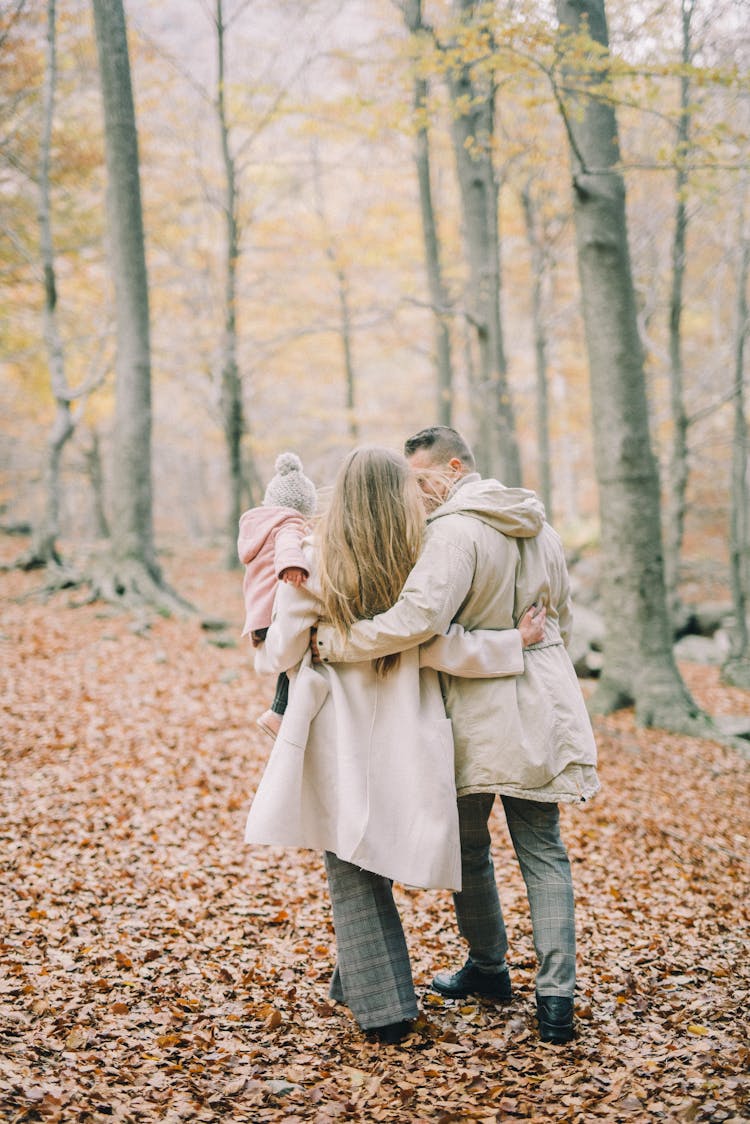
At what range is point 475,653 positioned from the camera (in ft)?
9.29

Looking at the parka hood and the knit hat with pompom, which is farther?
the knit hat with pompom

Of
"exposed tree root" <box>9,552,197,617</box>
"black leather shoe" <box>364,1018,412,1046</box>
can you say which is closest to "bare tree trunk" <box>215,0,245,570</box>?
"exposed tree root" <box>9,552,197,617</box>

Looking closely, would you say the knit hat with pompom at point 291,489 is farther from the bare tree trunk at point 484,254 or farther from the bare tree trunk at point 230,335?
the bare tree trunk at point 230,335

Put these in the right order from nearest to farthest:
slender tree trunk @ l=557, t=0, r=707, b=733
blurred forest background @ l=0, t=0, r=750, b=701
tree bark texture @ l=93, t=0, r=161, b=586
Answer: slender tree trunk @ l=557, t=0, r=707, b=733
tree bark texture @ l=93, t=0, r=161, b=586
blurred forest background @ l=0, t=0, r=750, b=701

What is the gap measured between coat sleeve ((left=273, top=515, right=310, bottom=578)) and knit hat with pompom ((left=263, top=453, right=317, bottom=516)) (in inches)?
5.6

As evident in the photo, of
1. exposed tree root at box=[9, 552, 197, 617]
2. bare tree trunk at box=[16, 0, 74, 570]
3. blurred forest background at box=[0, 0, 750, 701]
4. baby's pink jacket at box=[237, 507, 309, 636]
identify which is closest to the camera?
baby's pink jacket at box=[237, 507, 309, 636]

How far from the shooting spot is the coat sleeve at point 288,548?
9.47 feet

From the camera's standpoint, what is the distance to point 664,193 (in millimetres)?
13461

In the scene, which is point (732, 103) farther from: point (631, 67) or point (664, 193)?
point (664, 193)

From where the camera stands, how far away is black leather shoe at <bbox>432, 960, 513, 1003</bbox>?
322 centimetres

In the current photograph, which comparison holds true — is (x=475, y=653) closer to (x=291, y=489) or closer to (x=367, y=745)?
(x=367, y=745)

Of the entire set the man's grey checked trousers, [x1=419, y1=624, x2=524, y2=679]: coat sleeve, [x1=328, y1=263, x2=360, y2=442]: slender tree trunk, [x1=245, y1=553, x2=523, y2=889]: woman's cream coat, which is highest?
[x1=328, y1=263, x2=360, y2=442]: slender tree trunk

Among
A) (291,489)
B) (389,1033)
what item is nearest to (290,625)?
(291,489)

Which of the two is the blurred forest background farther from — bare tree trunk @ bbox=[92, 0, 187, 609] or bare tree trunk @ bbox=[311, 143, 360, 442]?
bare tree trunk @ bbox=[92, 0, 187, 609]
